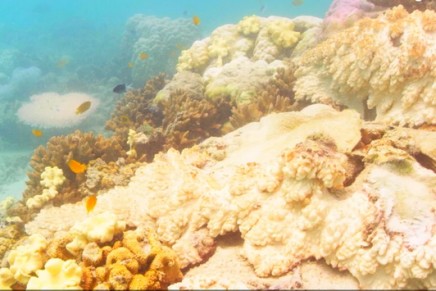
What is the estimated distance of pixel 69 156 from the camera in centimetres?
596

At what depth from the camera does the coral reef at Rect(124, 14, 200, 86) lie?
1675 cm

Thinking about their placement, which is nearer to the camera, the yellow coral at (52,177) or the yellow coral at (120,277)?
the yellow coral at (120,277)

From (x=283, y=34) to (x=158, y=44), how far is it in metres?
9.41

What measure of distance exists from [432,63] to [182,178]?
3.08 meters

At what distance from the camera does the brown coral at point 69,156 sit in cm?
571

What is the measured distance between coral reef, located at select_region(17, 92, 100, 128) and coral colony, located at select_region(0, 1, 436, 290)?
25.8ft

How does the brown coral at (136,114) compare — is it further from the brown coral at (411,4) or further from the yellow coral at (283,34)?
the brown coral at (411,4)

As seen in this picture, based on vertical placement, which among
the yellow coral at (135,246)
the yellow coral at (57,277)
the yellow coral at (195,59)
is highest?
the yellow coral at (195,59)

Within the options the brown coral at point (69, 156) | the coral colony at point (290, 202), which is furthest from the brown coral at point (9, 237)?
the brown coral at point (69, 156)

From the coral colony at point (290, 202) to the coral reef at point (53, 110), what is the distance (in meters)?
7.88

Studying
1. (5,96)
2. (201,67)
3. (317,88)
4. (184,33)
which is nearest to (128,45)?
(184,33)

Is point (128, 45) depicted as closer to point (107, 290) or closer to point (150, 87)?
point (150, 87)

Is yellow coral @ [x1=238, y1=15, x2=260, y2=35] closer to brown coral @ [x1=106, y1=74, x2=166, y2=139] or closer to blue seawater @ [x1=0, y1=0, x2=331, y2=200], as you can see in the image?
brown coral @ [x1=106, y1=74, x2=166, y2=139]

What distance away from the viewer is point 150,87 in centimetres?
975
